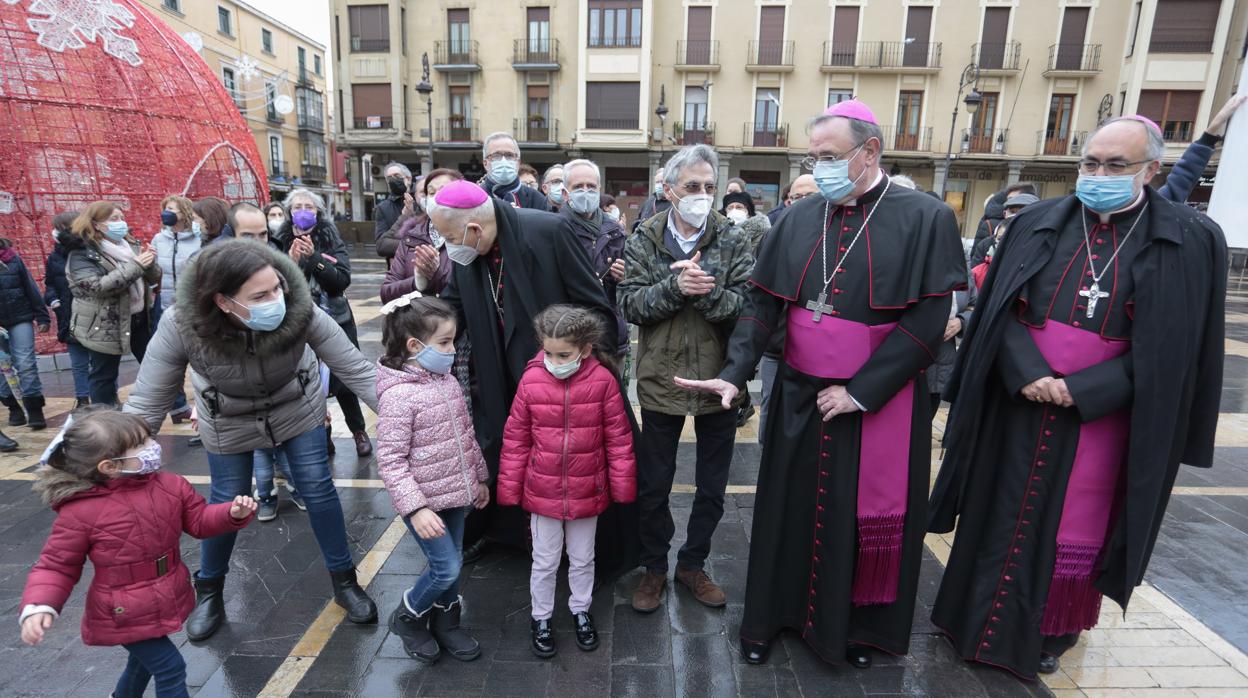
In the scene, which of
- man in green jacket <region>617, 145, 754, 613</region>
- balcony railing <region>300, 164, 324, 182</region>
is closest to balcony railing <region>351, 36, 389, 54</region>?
balcony railing <region>300, 164, 324, 182</region>

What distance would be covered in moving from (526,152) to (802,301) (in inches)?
1109

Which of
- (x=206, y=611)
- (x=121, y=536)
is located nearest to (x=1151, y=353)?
(x=121, y=536)

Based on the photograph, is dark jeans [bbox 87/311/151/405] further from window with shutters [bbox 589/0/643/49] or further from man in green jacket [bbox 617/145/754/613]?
window with shutters [bbox 589/0/643/49]

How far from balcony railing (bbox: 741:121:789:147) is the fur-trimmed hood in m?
27.2

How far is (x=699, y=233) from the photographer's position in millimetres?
3123

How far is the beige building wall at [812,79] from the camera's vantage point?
1015 inches

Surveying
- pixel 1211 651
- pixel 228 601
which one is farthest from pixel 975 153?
pixel 228 601

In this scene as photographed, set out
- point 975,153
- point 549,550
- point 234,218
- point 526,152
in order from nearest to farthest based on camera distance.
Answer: point 549,550 < point 234,218 < point 975,153 < point 526,152

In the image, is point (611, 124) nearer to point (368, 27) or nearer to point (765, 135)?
point (765, 135)

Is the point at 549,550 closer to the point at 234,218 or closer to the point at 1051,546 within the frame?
the point at 1051,546

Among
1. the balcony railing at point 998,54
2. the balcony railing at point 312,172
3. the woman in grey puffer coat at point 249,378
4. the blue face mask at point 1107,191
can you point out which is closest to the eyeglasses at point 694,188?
the blue face mask at point 1107,191

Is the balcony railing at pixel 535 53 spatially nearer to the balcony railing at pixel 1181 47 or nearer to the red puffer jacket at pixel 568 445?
the balcony railing at pixel 1181 47

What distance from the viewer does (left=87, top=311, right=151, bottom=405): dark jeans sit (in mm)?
5312

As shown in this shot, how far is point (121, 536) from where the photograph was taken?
213 centimetres
